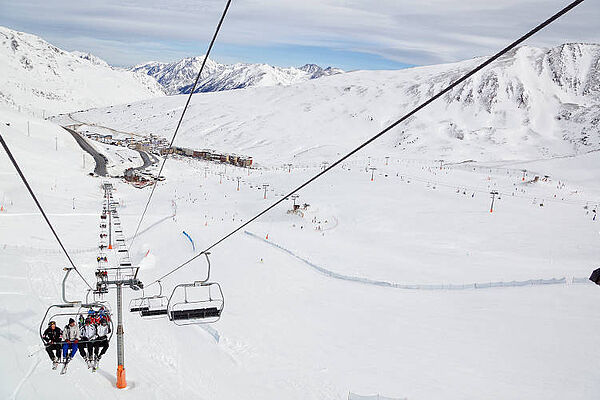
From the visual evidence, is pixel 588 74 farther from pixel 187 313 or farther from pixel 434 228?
pixel 187 313

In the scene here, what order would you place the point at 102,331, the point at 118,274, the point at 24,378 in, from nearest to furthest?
the point at 102,331 → the point at 24,378 → the point at 118,274

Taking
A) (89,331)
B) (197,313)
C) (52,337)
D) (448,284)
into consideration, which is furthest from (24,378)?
(448,284)

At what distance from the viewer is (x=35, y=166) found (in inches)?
1965

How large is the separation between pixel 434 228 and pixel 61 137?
2846 inches

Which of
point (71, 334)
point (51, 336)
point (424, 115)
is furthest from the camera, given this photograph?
point (424, 115)

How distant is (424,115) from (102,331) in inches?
4690

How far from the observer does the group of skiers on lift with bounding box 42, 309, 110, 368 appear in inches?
336

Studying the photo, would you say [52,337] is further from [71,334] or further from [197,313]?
[197,313]

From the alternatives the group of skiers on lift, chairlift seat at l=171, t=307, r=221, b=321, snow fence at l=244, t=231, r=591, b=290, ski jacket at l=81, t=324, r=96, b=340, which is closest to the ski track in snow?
the group of skiers on lift

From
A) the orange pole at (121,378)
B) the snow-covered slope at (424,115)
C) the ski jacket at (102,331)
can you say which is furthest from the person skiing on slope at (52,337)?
the snow-covered slope at (424,115)

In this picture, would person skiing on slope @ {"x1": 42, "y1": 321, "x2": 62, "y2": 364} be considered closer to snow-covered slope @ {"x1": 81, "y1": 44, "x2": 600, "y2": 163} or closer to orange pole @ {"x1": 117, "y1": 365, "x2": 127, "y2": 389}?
orange pole @ {"x1": 117, "y1": 365, "x2": 127, "y2": 389}

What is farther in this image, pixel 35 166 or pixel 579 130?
pixel 579 130

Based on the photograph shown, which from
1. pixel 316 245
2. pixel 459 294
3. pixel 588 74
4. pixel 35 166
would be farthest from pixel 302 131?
pixel 459 294

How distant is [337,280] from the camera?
2123 centimetres
